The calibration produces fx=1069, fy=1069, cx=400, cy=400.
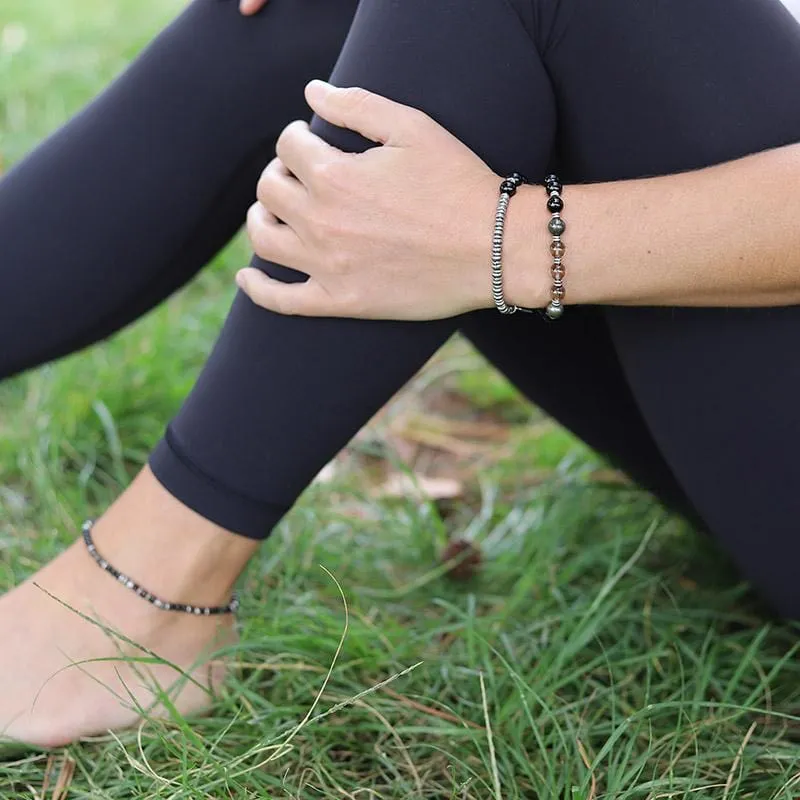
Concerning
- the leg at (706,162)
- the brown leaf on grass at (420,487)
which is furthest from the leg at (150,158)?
the brown leaf on grass at (420,487)

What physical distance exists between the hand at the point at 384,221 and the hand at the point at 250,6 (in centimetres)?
17

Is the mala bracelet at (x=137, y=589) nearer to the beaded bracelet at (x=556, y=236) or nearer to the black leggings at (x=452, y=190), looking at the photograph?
the black leggings at (x=452, y=190)

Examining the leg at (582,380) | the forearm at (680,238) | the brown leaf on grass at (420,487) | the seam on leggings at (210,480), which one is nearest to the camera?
the forearm at (680,238)

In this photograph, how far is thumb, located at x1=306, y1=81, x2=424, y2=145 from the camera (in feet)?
2.11

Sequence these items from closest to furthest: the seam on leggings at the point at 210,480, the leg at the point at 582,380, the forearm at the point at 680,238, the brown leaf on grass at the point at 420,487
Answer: the forearm at the point at 680,238
the seam on leggings at the point at 210,480
the leg at the point at 582,380
the brown leaf on grass at the point at 420,487

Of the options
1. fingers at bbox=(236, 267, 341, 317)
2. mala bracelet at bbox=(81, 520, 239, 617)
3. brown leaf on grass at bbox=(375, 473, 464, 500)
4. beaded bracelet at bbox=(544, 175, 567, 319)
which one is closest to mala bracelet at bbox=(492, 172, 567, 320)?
beaded bracelet at bbox=(544, 175, 567, 319)

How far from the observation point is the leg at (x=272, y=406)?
65 centimetres

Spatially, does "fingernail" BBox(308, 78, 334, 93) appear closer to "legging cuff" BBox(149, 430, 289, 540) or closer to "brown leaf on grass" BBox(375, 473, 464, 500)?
"legging cuff" BBox(149, 430, 289, 540)

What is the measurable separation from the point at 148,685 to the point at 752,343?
48 cm

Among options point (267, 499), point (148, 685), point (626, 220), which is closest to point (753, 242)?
point (626, 220)

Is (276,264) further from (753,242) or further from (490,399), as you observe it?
(490,399)

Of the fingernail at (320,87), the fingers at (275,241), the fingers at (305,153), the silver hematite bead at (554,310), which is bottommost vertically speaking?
the silver hematite bead at (554,310)

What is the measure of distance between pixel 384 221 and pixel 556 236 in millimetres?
106

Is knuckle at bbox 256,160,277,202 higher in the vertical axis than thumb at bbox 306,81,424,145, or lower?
lower
